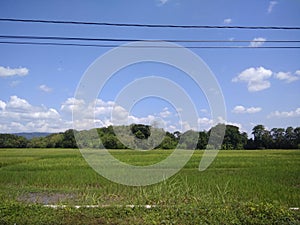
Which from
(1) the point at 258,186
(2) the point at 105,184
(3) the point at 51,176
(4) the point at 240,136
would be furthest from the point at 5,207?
(4) the point at 240,136

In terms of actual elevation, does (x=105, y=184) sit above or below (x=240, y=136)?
below

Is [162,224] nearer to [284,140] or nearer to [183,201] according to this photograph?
[183,201]

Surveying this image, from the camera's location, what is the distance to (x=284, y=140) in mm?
50719

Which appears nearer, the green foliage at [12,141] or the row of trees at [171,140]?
the row of trees at [171,140]

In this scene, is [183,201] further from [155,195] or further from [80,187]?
[80,187]

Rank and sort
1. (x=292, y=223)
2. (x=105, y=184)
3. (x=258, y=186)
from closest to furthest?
(x=292, y=223)
(x=258, y=186)
(x=105, y=184)

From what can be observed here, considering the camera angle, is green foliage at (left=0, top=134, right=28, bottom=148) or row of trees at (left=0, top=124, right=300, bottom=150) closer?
row of trees at (left=0, top=124, right=300, bottom=150)

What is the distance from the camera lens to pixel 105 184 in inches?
432

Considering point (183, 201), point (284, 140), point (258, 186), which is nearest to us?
point (183, 201)

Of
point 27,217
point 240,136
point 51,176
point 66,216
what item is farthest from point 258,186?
point 240,136

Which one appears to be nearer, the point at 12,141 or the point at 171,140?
the point at 171,140

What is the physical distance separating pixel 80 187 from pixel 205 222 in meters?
6.21

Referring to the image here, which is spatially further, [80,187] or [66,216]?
[80,187]

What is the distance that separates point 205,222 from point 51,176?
9.29 meters
